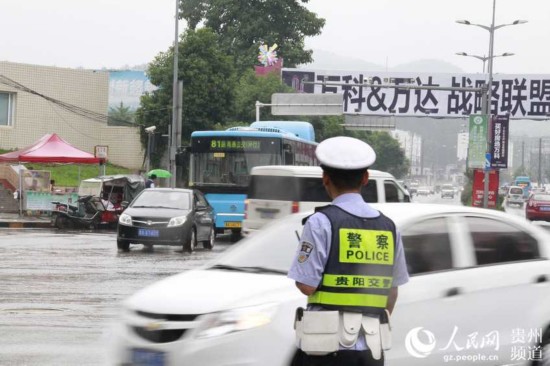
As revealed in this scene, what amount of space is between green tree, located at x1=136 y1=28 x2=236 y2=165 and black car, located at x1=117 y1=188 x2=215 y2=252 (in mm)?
32094

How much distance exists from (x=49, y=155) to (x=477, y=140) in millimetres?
18984

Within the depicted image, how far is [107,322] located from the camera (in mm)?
11219

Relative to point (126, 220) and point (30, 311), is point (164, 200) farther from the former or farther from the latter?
point (30, 311)

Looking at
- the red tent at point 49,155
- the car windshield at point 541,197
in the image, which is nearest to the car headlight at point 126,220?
the red tent at point 49,155

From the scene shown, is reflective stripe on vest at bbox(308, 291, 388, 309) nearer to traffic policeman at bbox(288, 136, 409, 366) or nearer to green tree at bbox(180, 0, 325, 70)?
traffic policeman at bbox(288, 136, 409, 366)

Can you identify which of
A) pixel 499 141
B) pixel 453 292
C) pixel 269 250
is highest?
pixel 499 141

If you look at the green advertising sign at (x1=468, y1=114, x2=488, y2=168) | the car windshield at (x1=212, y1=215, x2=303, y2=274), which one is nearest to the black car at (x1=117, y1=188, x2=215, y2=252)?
the car windshield at (x1=212, y1=215, x2=303, y2=274)

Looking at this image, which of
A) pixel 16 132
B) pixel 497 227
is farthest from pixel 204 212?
pixel 16 132

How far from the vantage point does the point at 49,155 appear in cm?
3438

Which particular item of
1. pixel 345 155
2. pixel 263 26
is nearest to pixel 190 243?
pixel 345 155

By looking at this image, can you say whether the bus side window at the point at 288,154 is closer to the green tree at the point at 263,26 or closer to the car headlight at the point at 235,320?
the car headlight at the point at 235,320

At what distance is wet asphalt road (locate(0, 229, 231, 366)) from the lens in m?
9.38

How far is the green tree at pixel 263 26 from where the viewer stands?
72375 millimetres

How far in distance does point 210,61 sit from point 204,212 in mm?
33505
